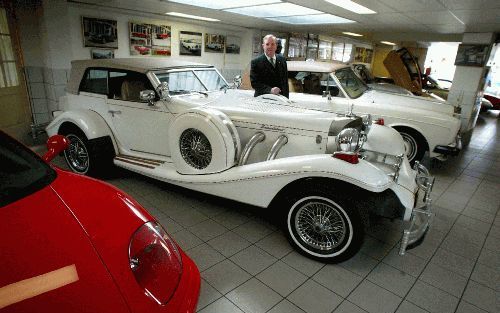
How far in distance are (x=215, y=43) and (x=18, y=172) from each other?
28.9 ft

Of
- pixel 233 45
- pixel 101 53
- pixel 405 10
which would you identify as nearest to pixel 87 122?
pixel 101 53

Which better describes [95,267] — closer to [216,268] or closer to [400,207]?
[216,268]

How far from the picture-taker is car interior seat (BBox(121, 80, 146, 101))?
4.03 meters

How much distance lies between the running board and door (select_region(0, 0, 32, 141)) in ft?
9.62

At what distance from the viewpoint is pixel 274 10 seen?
6.36 meters

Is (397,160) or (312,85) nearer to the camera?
(397,160)

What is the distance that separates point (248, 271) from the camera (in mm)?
2611

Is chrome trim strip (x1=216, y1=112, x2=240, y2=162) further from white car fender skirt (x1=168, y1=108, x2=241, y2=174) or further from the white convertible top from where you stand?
the white convertible top

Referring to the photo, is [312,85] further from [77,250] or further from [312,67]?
[77,250]

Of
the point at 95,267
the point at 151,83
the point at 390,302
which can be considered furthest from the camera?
the point at 151,83

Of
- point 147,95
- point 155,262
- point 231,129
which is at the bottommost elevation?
point 155,262

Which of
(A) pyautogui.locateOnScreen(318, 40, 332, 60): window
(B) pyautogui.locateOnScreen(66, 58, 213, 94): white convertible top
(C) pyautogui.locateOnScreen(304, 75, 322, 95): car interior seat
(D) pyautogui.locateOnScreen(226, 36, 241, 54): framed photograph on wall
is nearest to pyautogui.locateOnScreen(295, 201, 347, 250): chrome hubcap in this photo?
(B) pyautogui.locateOnScreen(66, 58, 213, 94): white convertible top

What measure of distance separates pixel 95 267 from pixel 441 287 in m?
2.76

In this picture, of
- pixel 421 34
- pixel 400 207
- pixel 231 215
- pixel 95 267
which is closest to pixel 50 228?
pixel 95 267
